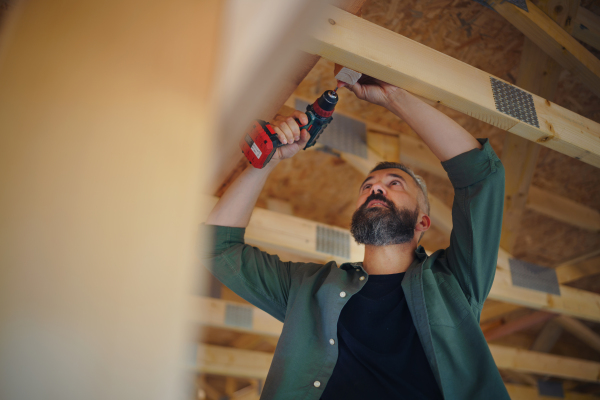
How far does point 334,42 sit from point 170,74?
73 cm

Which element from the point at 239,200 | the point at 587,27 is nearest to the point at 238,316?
the point at 239,200

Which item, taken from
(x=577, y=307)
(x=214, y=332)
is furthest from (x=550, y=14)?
(x=214, y=332)

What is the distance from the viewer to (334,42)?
99cm

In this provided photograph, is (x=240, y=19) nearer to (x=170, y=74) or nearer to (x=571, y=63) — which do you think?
(x=170, y=74)

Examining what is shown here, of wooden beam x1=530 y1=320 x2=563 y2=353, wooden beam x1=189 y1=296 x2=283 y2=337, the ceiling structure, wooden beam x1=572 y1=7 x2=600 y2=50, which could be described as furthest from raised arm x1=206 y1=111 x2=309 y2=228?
wooden beam x1=530 y1=320 x2=563 y2=353

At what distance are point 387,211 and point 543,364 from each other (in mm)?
2914

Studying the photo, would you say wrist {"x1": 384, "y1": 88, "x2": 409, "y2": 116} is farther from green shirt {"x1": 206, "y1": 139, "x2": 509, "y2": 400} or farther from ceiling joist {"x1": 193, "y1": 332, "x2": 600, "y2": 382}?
ceiling joist {"x1": 193, "y1": 332, "x2": 600, "y2": 382}

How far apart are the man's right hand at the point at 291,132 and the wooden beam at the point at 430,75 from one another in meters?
0.28

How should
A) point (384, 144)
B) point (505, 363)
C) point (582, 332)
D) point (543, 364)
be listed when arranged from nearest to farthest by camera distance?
1. point (384, 144)
2. point (505, 363)
3. point (543, 364)
4. point (582, 332)

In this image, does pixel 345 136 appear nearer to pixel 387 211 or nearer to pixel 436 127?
pixel 387 211

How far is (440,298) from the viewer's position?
115 cm

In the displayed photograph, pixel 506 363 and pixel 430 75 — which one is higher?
pixel 430 75

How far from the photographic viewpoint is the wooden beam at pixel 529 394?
4.02m

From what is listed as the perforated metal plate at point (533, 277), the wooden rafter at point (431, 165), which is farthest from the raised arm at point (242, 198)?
the perforated metal plate at point (533, 277)
